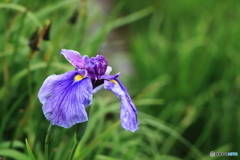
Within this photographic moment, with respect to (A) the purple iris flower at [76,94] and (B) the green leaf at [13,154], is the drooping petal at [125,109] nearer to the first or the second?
(A) the purple iris flower at [76,94]

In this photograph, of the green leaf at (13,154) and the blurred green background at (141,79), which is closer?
the green leaf at (13,154)

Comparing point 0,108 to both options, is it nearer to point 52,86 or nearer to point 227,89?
point 52,86

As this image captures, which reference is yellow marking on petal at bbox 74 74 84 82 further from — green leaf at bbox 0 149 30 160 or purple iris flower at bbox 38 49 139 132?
green leaf at bbox 0 149 30 160

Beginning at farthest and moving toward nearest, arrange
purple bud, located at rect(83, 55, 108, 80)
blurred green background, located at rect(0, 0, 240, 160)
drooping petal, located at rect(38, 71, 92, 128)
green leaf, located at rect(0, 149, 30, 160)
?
blurred green background, located at rect(0, 0, 240, 160)
green leaf, located at rect(0, 149, 30, 160)
purple bud, located at rect(83, 55, 108, 80)
drooping petal, located at rect(38, 71, 92, 128)

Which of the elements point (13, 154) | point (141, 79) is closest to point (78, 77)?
point (13, 154)

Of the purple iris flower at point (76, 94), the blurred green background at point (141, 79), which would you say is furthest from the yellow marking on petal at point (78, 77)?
the blurred green background at point (141, 79)

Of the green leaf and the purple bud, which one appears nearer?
the purple bud

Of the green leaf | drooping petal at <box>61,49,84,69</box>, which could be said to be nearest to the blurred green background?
the green leaf

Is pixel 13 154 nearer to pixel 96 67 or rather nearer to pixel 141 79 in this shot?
pixel 96 67
